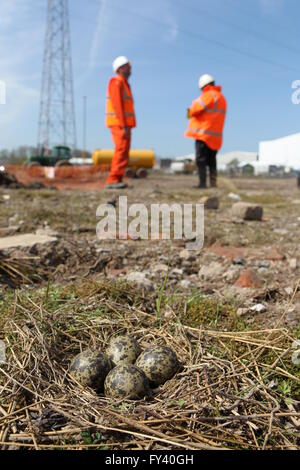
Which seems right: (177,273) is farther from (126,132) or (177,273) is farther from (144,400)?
(126,132)

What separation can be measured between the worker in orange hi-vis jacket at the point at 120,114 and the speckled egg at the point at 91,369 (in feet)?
27.4

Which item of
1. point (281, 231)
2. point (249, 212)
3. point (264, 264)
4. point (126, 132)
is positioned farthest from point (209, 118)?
point (264, 264)

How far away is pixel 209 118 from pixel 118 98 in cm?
215

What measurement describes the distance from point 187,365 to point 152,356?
0.53ft

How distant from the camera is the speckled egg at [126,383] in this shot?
1.75 meters

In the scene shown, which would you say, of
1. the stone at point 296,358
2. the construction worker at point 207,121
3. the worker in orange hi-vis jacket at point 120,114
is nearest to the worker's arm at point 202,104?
the construction worker at point 207,121

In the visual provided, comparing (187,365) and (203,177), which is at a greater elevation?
(203,177)

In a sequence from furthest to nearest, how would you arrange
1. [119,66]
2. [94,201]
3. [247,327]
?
[119,66], [94,201], [247,327]

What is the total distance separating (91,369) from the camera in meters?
1.85

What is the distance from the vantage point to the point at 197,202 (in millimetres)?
7734

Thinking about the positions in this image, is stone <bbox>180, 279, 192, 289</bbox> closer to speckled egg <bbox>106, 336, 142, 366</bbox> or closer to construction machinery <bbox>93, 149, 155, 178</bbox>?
speckled egg <bbox>106, 336, 142, 366</bbox>

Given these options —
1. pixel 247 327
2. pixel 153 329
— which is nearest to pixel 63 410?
pixel 153 329

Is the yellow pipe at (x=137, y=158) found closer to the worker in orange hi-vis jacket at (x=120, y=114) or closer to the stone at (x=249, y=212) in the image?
the worker in orange hi-vis jacket at (x=120, y=114)

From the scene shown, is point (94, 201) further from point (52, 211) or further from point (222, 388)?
point (222, 388)
